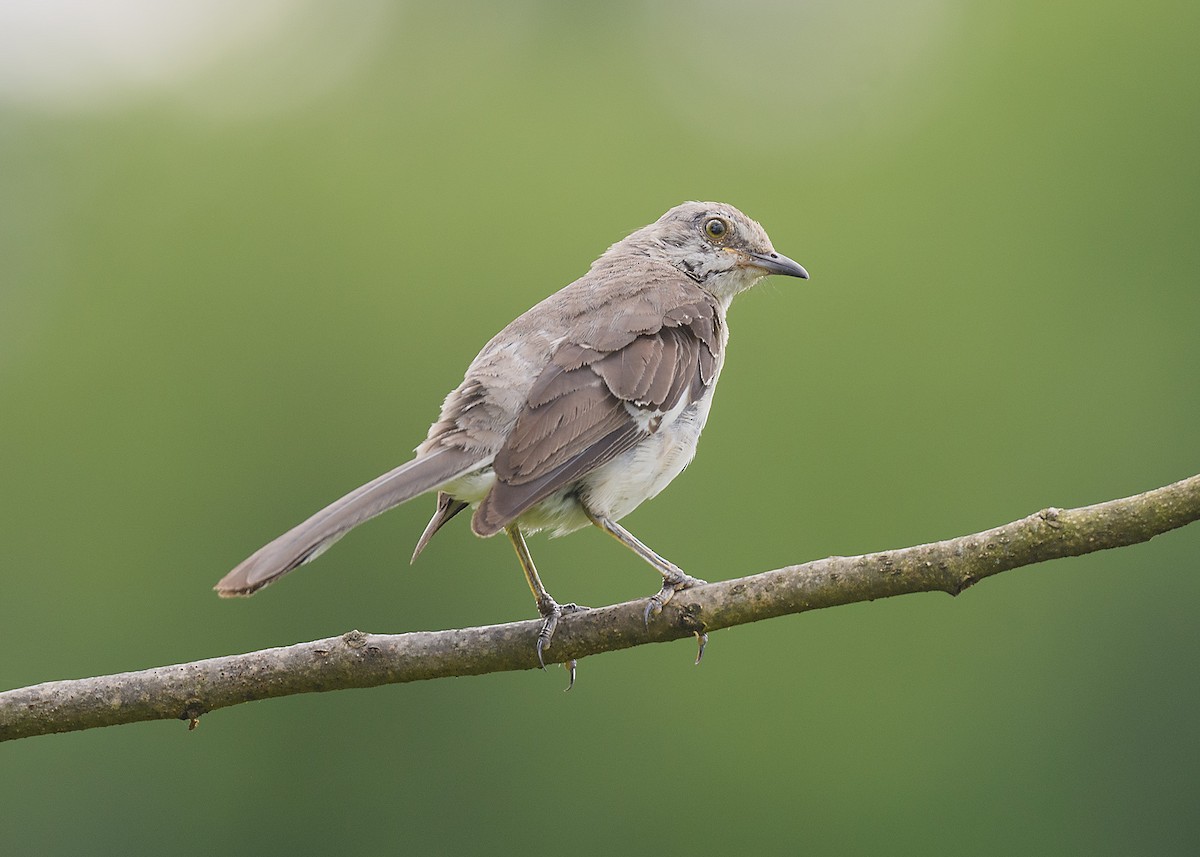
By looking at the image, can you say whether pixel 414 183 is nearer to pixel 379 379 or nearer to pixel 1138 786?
pixel 379 379

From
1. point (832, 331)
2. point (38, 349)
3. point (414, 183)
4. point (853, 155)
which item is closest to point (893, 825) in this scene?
point (832, 331)

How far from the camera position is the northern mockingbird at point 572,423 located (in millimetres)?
5043

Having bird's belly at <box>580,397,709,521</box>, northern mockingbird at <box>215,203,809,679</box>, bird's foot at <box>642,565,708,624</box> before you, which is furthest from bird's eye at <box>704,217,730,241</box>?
bird's foot at <box>642,565,708,624</box>

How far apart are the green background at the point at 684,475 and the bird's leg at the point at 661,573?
921cm

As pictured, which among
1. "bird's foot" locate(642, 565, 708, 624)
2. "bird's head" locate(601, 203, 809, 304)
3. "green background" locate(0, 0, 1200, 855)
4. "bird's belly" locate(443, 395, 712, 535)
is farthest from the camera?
"green background" locate(0, 0, 1200, 855)

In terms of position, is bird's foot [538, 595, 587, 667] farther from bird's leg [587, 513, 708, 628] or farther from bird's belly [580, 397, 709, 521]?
bird's belly [580, 397, 709, 521]

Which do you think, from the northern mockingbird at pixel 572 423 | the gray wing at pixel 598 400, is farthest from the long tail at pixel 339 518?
the gray wing at pixel 598 400

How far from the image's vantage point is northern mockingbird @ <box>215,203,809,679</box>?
16.5 feet

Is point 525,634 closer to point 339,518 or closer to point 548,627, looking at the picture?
point 548,627

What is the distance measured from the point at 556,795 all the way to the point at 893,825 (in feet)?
12.3

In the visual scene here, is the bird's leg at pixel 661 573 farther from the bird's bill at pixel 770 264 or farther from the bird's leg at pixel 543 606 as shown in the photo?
the bird's bill at pixel 770 264

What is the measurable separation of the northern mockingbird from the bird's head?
1.45 feet

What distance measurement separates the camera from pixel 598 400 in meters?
5.56

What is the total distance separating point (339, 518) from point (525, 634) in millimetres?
707
